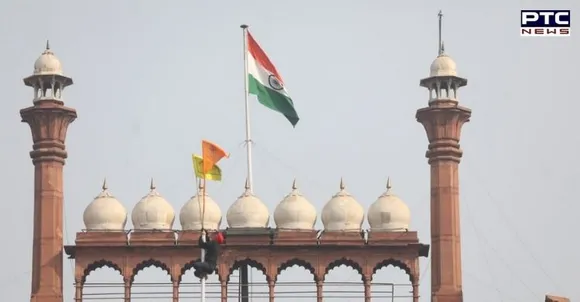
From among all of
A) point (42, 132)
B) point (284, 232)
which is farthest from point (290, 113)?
point (42, 132)

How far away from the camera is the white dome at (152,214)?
62.7 meters

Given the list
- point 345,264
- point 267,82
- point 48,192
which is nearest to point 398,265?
point 345,264

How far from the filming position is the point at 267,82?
2571 inches

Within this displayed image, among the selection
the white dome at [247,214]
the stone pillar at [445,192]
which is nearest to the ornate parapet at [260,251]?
the white dome at [247,214]

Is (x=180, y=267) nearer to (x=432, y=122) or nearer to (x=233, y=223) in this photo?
(x=233, y=223)

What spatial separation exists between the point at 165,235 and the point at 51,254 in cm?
435

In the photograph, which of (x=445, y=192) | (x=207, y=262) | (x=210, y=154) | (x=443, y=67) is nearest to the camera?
(x=207, y=262)

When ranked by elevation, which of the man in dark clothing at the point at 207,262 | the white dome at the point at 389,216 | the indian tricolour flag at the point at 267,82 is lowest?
the man in dark clothing at the point at 207,262

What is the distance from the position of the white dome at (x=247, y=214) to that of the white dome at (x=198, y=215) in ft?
2.13

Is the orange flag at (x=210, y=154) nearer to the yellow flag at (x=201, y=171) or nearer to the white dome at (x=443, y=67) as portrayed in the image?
the yellow flag at (x=201, y=171)

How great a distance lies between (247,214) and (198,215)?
184 centimetres

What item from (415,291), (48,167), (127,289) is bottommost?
(415,291)

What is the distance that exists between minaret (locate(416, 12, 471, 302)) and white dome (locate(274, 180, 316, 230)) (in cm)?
468

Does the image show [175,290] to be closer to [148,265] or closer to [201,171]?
[148,265]
